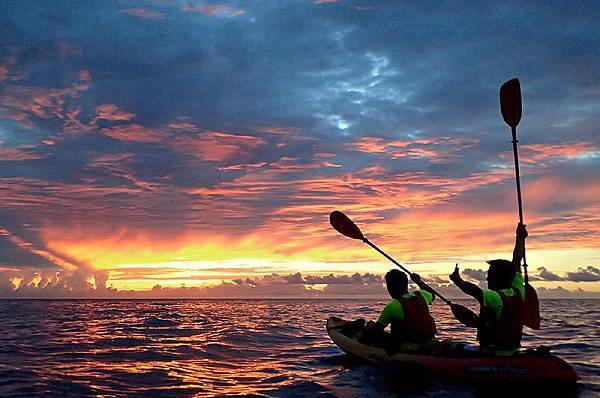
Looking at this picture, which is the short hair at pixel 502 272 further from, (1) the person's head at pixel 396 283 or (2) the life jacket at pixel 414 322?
(1) the person's head at pixel 396 283

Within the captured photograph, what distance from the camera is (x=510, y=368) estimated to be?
8.88 metres

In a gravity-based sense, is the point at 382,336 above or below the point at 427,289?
below

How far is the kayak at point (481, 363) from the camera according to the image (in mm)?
8703

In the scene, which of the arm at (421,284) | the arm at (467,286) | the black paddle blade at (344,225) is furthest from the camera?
the black paddle blade at (344,225)

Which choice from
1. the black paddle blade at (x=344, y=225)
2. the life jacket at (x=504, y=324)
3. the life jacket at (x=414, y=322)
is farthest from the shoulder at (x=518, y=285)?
the black paddle blade at (x=344, y=225)

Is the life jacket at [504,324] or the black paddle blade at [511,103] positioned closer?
the life jacket at [504,324]

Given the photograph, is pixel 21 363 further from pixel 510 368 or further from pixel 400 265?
pixel 510 368

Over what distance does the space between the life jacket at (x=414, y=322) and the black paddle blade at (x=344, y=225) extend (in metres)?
4.37

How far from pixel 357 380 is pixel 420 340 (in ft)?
5.46

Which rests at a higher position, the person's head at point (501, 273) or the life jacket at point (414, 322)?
the person's head at point (501, 273)

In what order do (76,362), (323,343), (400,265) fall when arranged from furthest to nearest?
(323,343) < (76,362) < (400,265)

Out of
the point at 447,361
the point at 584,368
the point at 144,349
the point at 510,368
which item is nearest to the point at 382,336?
the point at 447,361

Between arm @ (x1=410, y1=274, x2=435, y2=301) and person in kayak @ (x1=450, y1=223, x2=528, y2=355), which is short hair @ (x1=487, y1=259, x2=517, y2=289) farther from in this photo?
arm @ (x1=410, y1=274, x2=435, y2=301)

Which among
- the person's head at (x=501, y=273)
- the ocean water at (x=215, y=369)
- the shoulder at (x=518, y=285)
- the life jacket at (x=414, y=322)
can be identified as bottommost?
the ocean water at (x=215, y=369)
